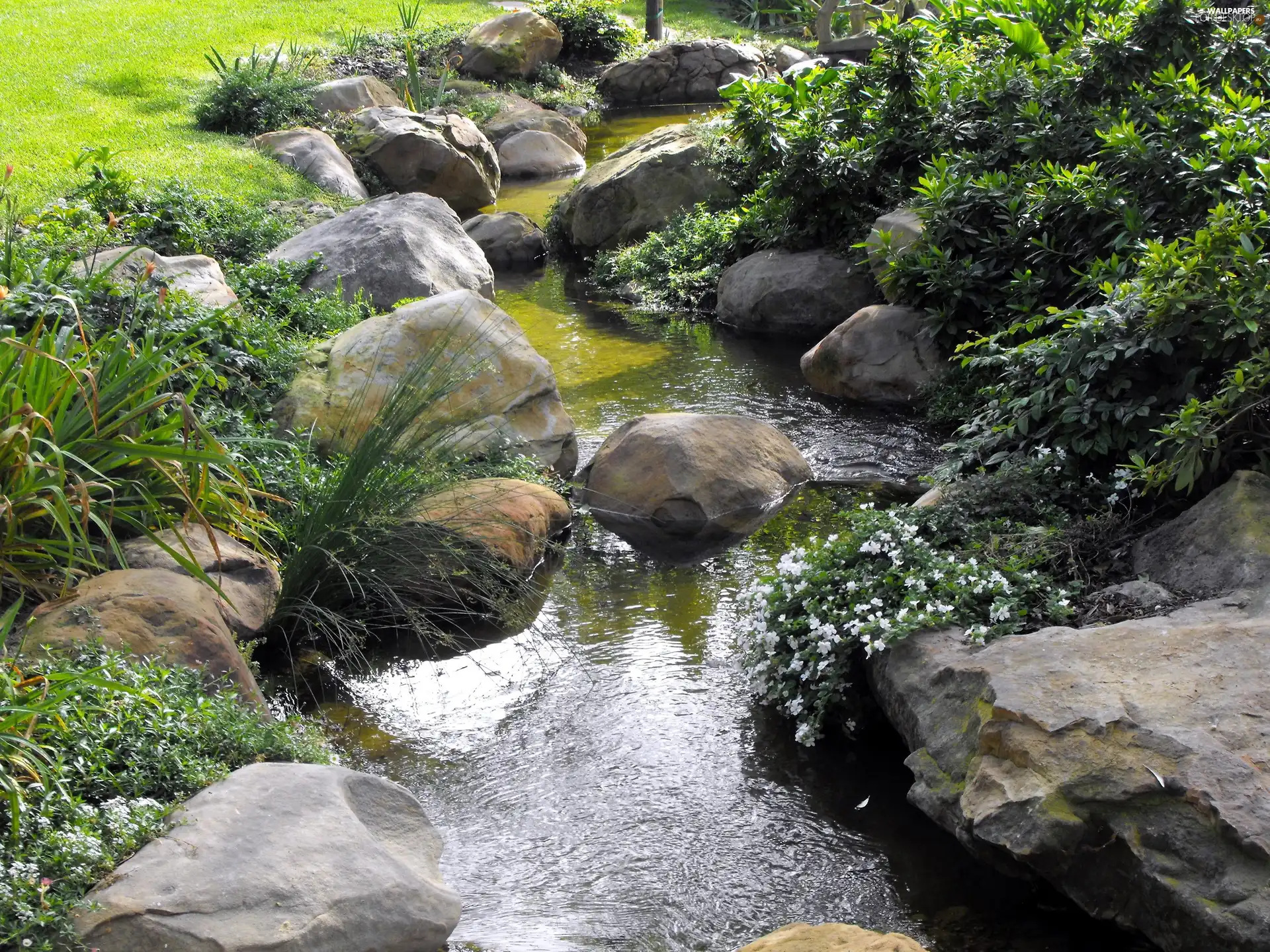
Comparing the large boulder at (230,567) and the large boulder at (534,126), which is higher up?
the large boulder at (534,126)

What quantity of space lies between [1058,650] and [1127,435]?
1.72 m

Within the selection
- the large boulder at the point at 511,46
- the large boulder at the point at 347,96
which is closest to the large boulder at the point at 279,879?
the large boulder at the point at 347,96

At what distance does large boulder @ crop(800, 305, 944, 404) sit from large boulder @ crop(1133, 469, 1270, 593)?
368 centimetres

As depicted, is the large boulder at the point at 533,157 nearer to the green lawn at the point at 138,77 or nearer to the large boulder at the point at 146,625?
the green lawn at the point at 138,77

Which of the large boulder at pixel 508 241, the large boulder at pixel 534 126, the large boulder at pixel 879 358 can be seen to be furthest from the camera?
the large boulder at pixel 534 126

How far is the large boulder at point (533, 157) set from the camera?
1714cm

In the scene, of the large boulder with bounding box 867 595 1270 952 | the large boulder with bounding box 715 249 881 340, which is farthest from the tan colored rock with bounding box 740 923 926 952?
the large boulder with bounding box 715 249 881 340

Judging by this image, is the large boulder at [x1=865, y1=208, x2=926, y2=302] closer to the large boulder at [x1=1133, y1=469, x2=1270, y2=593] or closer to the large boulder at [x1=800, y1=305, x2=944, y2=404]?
the large boulder at [x1=800, y1=305, x2=944, y2=404]

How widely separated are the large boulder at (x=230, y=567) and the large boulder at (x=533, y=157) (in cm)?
1240

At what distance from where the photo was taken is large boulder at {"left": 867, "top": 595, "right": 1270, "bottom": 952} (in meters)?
3.61

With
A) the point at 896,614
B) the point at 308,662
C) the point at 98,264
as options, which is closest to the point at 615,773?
the point at 896,614

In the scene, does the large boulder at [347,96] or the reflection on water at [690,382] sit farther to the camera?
the large boulder at [347,96]

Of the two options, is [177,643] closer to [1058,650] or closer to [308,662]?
[308,662]

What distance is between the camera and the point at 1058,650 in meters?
4.39
